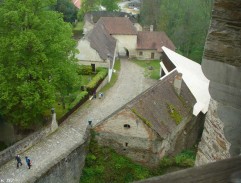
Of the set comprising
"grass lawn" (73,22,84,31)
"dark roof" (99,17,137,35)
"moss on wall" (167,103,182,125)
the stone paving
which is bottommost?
the stone paving

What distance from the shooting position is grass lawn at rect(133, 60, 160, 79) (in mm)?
37438

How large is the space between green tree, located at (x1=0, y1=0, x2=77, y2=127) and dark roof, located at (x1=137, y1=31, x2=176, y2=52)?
2333cm

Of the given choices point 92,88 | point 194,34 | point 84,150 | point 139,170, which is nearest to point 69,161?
point 84,150

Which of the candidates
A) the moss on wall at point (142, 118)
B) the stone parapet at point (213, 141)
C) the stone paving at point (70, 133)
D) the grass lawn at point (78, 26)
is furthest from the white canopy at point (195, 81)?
the grass lawn at point (78, 26)

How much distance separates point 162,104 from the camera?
23391mm

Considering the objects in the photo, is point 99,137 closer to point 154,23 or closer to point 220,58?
point 220,58

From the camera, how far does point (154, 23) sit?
175 ft

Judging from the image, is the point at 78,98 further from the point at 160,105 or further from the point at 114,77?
the point at 114,77

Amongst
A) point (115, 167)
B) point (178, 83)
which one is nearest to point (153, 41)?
point (178, 83)

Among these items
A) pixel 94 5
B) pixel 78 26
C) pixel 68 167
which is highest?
pixel 94 5

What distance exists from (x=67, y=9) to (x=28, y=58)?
1414 inches

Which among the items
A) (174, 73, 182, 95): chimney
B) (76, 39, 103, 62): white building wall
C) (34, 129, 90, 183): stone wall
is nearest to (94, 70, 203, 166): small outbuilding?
(174, 73, 182, 95): chimney

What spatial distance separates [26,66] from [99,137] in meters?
6.12

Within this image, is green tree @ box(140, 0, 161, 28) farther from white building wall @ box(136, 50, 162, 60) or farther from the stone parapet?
the stone parapet
